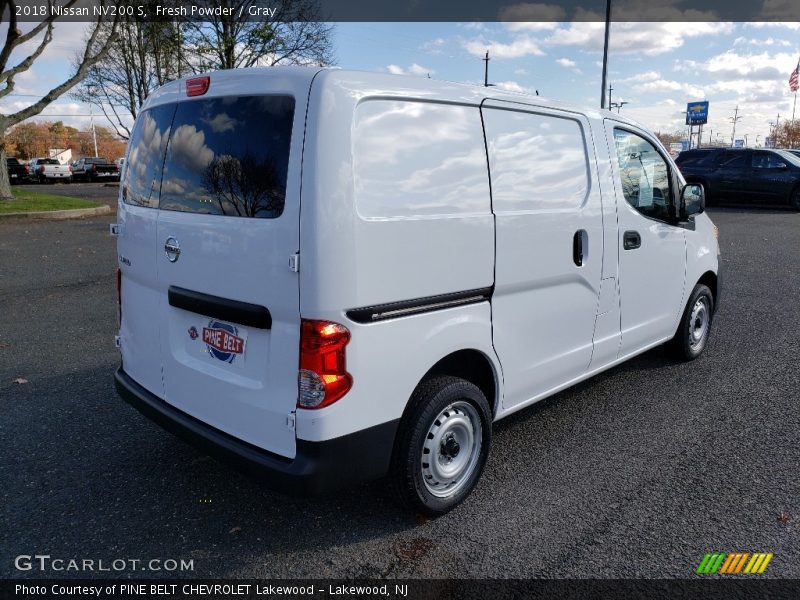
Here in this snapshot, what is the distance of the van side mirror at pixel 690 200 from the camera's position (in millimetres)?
4666

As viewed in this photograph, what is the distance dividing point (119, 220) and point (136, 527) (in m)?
1.61

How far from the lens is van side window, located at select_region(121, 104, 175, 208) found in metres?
3.11


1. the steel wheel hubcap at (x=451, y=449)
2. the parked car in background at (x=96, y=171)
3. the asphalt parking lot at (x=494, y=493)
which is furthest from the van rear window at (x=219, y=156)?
the parked car in background at (x=96, y=171)

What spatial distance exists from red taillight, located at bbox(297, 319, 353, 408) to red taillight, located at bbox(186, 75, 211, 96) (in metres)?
1.26

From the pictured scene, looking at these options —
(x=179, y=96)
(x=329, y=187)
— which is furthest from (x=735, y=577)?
(x=179, y=96)

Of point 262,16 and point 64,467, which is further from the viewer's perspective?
point 262,16

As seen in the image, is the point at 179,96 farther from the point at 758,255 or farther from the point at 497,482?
the point at 758,255

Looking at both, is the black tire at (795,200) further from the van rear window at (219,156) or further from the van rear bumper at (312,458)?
the van rear window at (219,156)

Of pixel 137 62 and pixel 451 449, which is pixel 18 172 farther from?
pixel 451 449

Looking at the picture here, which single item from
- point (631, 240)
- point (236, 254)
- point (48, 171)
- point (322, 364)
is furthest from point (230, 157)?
point (48, 171)

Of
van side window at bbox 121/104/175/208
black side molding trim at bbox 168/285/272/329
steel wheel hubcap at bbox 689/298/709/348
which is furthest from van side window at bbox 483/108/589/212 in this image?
steel wheel hubcap at bbox 689/298/709/348

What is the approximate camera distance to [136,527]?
294cm

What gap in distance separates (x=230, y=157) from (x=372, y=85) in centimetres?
69

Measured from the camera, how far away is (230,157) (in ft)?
8.93
